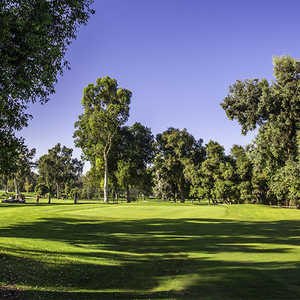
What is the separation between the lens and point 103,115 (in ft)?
180

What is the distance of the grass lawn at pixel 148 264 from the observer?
7.15 meters

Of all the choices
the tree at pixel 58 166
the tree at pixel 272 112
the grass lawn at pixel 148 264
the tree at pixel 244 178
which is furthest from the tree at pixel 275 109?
the tree at pixel 58 166

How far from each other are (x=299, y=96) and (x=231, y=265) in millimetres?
30287

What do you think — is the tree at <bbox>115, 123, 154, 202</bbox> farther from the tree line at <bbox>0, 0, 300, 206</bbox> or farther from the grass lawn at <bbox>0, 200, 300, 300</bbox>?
the grass lawn at <bbox>0, 200, 300, 300</bbox>

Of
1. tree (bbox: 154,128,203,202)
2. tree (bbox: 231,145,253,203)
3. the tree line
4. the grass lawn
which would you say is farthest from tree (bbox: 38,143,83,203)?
the grass lawn

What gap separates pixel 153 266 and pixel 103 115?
4705cm

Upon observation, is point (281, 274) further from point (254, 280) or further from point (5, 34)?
point (5, 34)

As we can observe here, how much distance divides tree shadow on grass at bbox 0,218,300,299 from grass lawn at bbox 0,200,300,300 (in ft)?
0.08

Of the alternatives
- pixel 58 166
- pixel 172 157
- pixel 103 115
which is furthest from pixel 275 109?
pixel 58 166

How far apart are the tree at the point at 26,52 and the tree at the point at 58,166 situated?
84.6 m

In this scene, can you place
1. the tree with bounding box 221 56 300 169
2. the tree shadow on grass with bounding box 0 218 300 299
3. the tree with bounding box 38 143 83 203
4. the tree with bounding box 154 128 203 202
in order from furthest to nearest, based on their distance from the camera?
the tree with bounding box 38 143 83 203 < the tree with bounding box 154 128 203 202 < the tree with bounding box 221 56 300 169 < the tree shadow on grass with bounding box 0 218 300 299

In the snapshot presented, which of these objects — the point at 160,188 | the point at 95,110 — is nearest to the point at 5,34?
the point at 95,110

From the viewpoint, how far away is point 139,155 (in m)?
62.4

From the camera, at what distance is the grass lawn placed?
7.15 meters
